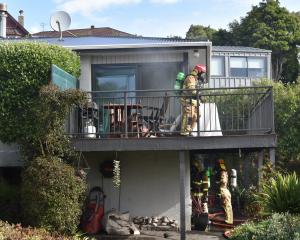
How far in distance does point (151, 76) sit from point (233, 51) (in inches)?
616

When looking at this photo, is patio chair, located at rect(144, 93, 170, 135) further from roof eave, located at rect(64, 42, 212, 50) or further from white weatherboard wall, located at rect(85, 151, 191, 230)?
roof eave, located at rect(64, 42, 212, 50)

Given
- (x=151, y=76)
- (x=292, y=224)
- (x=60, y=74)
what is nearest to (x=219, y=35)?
(x=151, y=76)

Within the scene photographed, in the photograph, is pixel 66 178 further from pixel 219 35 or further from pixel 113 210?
pixel 219 35

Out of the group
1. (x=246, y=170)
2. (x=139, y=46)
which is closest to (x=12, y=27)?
(x=246, y=170)

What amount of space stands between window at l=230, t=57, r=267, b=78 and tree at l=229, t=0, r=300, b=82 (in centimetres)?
647

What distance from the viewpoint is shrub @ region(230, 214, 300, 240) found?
348 inches

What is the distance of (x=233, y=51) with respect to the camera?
29.5 m

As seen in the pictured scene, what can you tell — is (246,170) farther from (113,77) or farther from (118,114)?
(118,114)

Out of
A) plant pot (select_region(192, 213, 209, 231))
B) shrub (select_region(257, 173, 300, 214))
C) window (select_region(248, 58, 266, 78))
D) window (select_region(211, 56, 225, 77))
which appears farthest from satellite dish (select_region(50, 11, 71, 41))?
window (select_region(248, 58, 266, 78))

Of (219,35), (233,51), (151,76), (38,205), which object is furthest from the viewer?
(219,35)

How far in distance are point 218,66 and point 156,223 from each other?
17184mm

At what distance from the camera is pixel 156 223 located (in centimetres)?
1334

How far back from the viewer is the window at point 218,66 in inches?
1151

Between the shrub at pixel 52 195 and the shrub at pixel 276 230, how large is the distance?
128 inches
